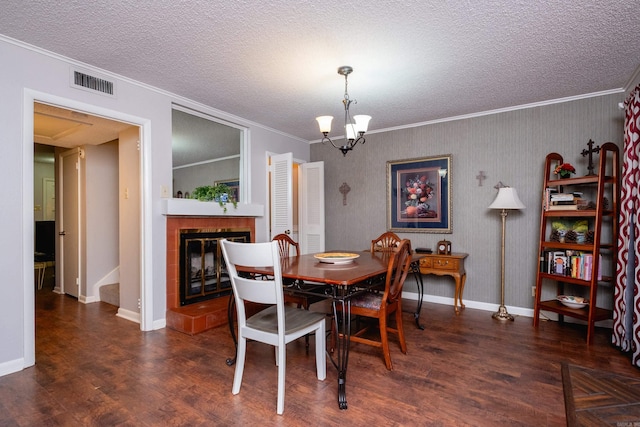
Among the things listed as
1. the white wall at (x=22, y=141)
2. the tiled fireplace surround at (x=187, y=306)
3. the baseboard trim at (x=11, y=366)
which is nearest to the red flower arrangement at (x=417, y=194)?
the tiled fireplace surround at (x=187, y=306)

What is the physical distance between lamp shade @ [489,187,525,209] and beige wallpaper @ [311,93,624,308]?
29 centimetres

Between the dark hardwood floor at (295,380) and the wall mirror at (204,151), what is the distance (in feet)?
7.11

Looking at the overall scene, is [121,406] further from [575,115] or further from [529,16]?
[575,115]

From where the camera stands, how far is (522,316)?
12.4 feet

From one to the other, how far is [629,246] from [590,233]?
554 mm

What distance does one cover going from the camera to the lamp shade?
11.7 ft

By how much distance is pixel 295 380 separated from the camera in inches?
88.6

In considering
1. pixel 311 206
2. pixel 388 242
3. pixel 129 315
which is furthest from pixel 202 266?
pixel 388 242

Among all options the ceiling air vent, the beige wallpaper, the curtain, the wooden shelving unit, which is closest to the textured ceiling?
the ceiling air vent

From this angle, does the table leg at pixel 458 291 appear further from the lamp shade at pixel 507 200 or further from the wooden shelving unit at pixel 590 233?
the lamp shade at pixel 507 200

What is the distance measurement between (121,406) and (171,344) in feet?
3.24

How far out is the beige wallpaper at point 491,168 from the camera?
11.6ft

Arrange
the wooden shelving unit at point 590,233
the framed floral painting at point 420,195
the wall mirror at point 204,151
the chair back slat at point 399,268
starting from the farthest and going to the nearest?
the framed floral painting at point 420,195 → the wall mirror at point 204,151 → the wooden shelving unit at point 590,233 → the chair back slat at point 399,268

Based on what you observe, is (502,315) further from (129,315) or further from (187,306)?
(129,315)
